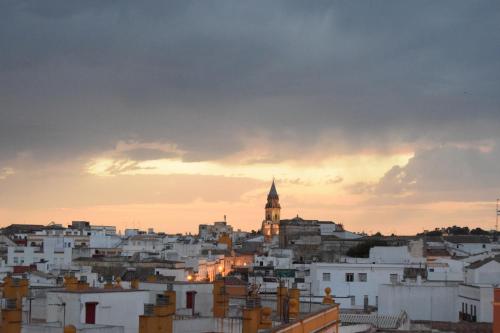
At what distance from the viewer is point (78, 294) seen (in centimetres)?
3034

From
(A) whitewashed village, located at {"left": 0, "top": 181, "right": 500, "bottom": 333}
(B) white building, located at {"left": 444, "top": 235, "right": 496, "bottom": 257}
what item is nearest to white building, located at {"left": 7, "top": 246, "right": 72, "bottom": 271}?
(A) whitewashed village, located at {"left": 0, "top": 181, "right": 500, "bottom": 333}

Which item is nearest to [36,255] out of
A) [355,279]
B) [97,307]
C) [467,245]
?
[355,279]

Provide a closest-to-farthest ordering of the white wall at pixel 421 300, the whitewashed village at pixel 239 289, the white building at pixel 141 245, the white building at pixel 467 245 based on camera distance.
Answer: the whitewashed village at pixel 239 289, the white wall at pixel 421 300, the white building at pixel 467 245, the white building at pixel 141 245

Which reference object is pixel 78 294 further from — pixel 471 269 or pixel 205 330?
pixel 471 269

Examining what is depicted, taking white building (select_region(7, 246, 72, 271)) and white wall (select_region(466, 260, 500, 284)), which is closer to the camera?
white wall (select_region(466, 260, 500, 284))

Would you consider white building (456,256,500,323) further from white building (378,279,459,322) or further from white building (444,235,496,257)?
white building (444,235,496,257)

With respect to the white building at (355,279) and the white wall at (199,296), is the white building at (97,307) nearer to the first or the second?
the white wall at (199,296)

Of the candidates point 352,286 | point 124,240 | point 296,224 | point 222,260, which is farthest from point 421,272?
point 296,224

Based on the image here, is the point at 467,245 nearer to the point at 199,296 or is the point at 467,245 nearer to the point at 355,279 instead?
the point at 355,279

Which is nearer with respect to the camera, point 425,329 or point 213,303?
point 213,303

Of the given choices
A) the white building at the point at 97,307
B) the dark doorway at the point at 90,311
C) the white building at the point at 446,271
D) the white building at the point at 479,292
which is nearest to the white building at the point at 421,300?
the white building at the point at 479,292

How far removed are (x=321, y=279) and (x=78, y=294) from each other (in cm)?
4462

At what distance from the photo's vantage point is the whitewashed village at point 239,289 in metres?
27.9

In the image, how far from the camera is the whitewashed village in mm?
27859
